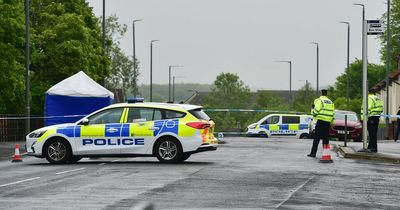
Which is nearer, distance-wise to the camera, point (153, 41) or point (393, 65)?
point (153, 41)

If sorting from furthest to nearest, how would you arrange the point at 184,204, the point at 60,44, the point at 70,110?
the point at 60,44
the point at 70,110
the point at 184,204

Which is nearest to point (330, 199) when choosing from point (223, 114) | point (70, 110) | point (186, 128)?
point (186, 128)

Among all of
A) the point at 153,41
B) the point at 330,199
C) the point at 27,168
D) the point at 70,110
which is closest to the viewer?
the point at 330,199

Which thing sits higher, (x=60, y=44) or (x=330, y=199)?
(x=60, y=44)

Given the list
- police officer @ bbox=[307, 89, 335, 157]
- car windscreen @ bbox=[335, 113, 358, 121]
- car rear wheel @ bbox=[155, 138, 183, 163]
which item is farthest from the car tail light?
car windscreen @ bbox=[335, 113, 358, 121]

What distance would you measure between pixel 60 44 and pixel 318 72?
29.3m

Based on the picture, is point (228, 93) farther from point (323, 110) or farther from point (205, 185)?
point (205, 185)

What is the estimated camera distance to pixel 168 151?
20906 mm

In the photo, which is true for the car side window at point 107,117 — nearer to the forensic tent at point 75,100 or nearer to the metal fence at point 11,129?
the forensic tent at point 75,100

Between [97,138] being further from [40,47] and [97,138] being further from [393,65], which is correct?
[393,65]

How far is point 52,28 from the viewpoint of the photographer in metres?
57.0

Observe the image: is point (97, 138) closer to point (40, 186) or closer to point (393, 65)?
point (40, 186)

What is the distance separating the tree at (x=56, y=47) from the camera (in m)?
55.2

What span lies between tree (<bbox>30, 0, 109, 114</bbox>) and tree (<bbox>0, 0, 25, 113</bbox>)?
20.7 ft
